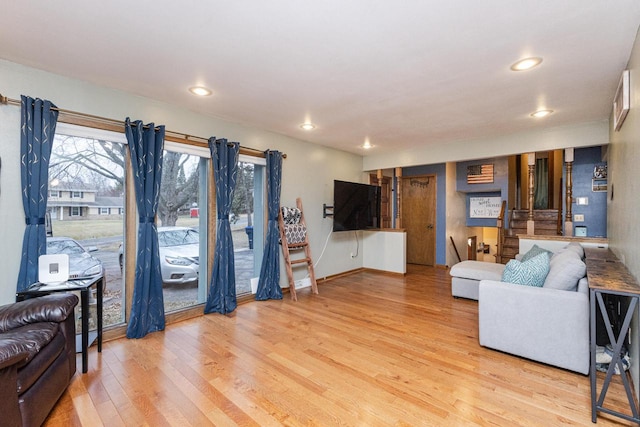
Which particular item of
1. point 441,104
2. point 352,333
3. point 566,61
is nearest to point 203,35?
point 441,104

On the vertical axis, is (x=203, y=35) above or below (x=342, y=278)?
above

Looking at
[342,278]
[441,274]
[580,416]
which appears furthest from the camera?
[441,274]

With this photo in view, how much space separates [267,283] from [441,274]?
354cm

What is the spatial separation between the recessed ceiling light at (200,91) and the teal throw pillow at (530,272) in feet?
10.7

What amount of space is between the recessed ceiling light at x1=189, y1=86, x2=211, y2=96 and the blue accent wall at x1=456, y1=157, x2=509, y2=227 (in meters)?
5.96

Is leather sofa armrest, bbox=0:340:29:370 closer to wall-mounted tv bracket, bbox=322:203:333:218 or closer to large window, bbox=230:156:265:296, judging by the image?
large window, bbox=230:156:265:296

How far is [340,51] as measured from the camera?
7.07 ft

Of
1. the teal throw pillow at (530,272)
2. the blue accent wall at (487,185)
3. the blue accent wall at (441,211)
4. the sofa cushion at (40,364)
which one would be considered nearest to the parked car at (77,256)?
the sofa cushion at (40,364)

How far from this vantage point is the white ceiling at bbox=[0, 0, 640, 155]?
5.65ft

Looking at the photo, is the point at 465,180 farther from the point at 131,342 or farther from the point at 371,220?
the point at 131,342

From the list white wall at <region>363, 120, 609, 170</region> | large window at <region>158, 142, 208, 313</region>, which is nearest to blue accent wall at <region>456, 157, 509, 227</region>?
white wall at <region>363, 120, 609, 170</region>

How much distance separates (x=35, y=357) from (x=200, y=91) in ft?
7.61

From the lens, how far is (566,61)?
89.6 inches

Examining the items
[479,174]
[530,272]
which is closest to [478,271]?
[530,272]
